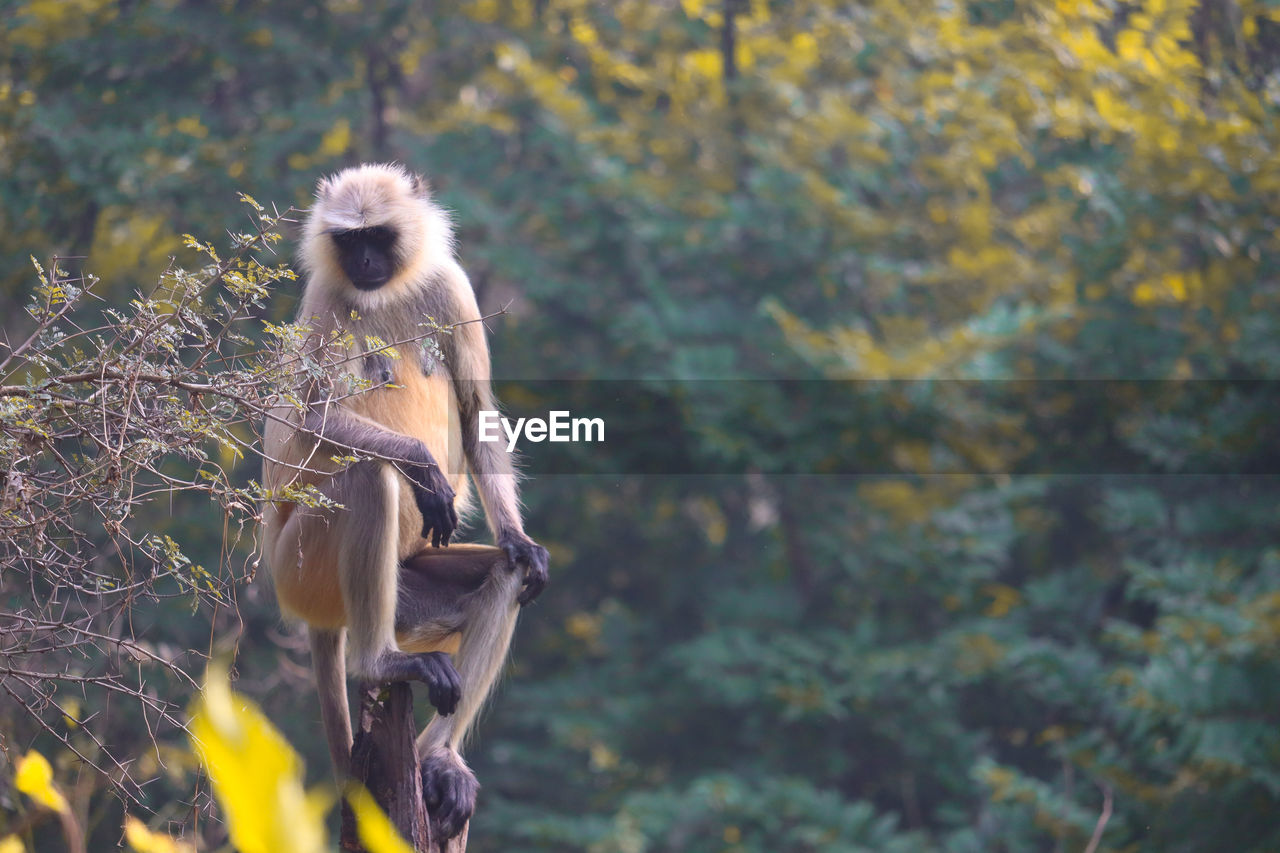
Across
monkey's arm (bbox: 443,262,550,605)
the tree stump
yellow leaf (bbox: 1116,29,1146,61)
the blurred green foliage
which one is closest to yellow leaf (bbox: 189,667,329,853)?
the tree stump

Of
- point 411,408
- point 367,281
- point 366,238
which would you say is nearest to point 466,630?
point 411,408

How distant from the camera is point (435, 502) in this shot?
293 cm

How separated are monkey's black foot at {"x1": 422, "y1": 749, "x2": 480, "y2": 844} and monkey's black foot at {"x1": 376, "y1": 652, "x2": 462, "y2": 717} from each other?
143 millimetres

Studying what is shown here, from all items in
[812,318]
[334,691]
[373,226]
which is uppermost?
[373,226]

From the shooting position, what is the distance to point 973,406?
7.77m

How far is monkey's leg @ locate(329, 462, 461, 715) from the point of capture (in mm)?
2938

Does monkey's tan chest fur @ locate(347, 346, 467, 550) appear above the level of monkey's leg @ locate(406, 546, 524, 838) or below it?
above

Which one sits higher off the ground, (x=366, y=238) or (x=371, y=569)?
(x=366, y=238)

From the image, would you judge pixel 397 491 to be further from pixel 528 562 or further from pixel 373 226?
pixel 373 226

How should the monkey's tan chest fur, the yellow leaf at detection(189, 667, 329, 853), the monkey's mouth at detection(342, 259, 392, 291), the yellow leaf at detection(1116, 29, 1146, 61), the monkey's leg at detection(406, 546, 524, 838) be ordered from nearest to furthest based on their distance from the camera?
the yellow leaf at detection(189, 667, 329, 853) → the monkey's leg at detection(406, 546, 524, 838) → the monkey's tan chest fur → the monkey's mouth at detection(342, 259, 392, 291) → the yellow leaf at detection(1116, 29, 1146, 61)

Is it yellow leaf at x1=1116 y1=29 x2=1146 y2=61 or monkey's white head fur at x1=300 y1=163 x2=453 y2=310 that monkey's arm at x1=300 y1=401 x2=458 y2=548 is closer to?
monkey's white head fur at x1=300 y1=163 x2=453 y2=310

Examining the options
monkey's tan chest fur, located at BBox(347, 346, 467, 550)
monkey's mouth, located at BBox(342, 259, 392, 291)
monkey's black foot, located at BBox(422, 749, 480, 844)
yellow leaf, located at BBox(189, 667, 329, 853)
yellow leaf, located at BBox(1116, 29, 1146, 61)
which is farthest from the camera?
yellow leaf, located at BBox(1116, 29, 1146, 61)

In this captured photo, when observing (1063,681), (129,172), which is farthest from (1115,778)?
(129,172)

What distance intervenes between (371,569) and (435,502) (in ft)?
0.77
